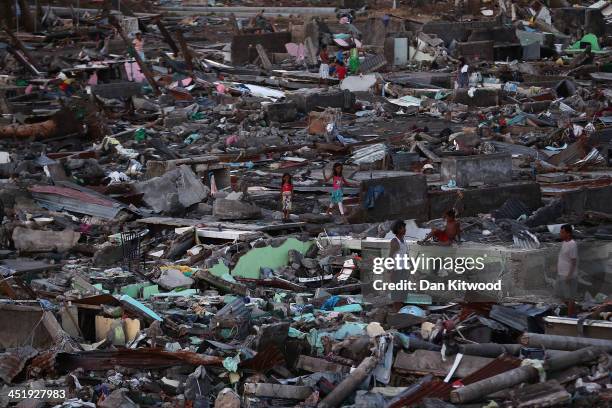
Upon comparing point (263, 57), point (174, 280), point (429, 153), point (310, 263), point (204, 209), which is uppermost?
point (174, 280)

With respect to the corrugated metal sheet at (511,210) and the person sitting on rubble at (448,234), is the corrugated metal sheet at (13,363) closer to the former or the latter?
the person sitting on rubble at (448,234)

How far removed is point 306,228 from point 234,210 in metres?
1.11

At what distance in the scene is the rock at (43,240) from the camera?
45.0 ft

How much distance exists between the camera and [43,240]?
45.1ft

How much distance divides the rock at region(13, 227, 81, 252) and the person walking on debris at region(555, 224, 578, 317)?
5995 millimetres

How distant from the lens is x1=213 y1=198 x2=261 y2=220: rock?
47.4 ft

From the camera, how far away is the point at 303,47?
30594mm

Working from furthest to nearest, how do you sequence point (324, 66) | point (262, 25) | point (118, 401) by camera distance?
point (262, 25) < point (324, 66) < point (118, 401)

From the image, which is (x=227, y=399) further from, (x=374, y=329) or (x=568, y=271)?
(x=568, y=271)

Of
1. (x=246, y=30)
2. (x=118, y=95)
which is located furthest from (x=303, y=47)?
(x=118, y=95)

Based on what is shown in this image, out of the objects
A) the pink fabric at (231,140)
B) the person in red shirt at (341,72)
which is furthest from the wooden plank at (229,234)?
the person in red shirt at (341,72)

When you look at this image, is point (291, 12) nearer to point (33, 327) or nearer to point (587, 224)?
point (587, 224)

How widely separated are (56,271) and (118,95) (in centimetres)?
1282

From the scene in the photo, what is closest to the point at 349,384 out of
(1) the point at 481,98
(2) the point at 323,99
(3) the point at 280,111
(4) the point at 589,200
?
(4) the point at 589,200
